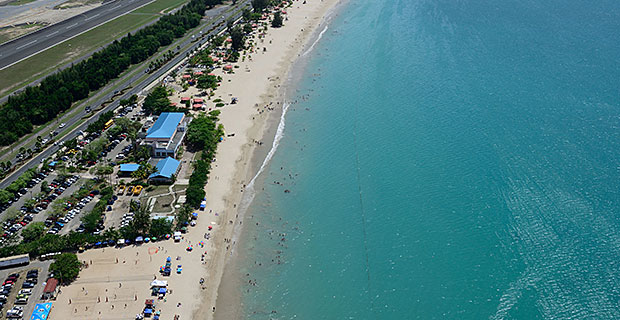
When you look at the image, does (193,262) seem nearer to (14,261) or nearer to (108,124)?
(14,261)

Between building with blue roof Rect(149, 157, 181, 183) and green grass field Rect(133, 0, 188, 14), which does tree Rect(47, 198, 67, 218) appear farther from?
green grass field Rect(133, 0, 188, 14)

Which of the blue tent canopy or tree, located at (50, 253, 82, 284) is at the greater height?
the blue tent canopy

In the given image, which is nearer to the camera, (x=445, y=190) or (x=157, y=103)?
(x=445, y=190)

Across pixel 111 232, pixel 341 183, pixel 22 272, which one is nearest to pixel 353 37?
pixel 341 183

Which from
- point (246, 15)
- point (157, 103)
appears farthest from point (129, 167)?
point (246, 15)

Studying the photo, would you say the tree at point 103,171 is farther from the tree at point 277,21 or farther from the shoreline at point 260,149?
the tree at point 277,21

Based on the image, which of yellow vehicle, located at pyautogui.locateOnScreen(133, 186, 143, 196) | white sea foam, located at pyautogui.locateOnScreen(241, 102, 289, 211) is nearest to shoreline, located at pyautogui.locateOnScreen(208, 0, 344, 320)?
white sea foam, located at pyautogui.locateOnScreen(241, 102, 289, 211)
